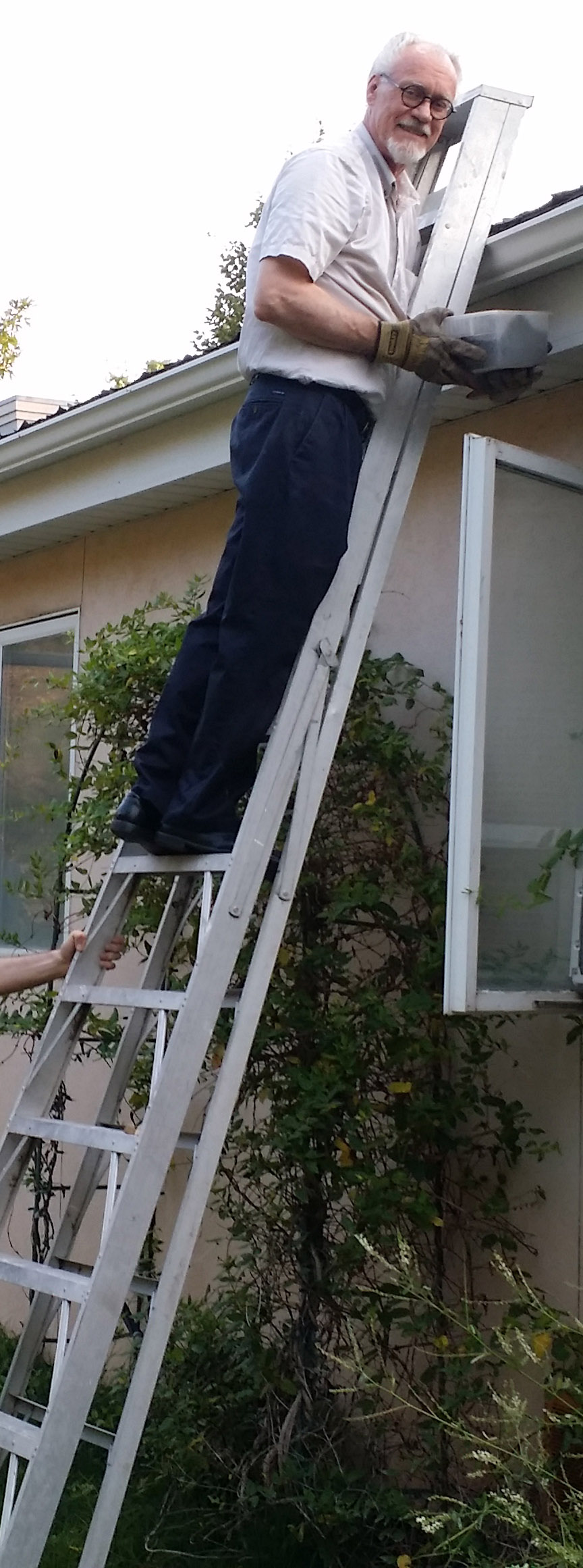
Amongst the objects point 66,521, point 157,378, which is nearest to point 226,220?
point 66,521

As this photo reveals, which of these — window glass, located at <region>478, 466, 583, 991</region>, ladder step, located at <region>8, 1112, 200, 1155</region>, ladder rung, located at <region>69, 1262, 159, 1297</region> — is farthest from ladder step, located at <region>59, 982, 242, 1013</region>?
window glass, located at <region>478, 466, 583, 991</region>

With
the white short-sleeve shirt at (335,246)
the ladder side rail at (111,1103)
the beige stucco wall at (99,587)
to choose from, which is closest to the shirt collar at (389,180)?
the white short-sleeve shirt at (335,246)

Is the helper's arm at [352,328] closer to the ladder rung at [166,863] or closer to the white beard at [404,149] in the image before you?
the white beard at [404,149]

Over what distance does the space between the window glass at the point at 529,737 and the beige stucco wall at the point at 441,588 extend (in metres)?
0.43

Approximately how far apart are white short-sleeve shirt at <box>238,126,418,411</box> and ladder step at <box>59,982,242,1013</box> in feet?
4.37

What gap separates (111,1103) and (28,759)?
11.4 feet

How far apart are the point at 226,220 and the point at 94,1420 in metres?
12.5

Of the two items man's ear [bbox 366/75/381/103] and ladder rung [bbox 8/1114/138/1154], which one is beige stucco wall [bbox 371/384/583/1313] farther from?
ladder rung [bbox 8/1114/138/1154]

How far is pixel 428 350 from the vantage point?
3.47 metres

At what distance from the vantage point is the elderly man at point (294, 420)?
343cm

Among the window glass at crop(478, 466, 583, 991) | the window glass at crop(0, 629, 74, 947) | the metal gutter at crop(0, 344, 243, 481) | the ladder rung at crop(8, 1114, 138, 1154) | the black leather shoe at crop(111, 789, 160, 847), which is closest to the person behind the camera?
the ladder rung at crop(8, 1114, 138, 1154)

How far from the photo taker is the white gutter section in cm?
378

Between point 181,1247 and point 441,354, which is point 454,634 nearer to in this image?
point 441,354

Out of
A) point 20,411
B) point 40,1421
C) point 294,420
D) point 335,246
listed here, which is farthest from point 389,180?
point 20,411
